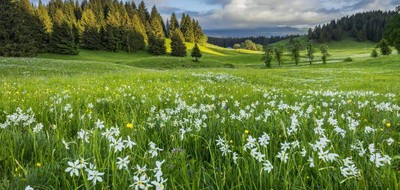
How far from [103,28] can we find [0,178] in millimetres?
109528

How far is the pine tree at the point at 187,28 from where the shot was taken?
15000 cm

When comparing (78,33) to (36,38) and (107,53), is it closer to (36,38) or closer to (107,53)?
(107,53)

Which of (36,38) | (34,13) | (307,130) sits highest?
(34,13)

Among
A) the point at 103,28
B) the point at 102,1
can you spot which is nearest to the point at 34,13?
the point at 103,28

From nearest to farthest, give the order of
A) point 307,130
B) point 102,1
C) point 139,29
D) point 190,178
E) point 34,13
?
point 190,178 → point 307,130 → point 34,13 → point 139,29 → point 102,1

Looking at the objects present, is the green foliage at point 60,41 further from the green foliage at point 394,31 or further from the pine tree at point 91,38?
Result: the green foliage at point 394,31

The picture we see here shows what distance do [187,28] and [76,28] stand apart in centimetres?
6421

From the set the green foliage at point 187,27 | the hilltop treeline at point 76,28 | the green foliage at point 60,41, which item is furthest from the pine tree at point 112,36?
the green foliage at point 187,27

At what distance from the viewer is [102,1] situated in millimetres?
137375

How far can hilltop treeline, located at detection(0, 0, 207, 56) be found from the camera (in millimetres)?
58250

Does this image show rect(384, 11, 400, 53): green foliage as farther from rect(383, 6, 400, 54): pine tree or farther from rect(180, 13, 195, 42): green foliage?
rect(180, 13, 195, 42): green foliage

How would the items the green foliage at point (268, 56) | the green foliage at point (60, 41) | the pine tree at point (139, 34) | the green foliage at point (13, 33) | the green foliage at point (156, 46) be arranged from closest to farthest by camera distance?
the green foliage at point (13, 33) < the green foliage at point (60, 41) < the green foliage at point (268, 56) < the green foliage at point (156, 46) < the pine tree at point (139, 34)

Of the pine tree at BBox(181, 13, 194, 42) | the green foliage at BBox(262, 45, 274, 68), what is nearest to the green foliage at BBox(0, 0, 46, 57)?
the green foliage at BBox(262, 45, 274, 68)

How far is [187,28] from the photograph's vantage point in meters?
151
